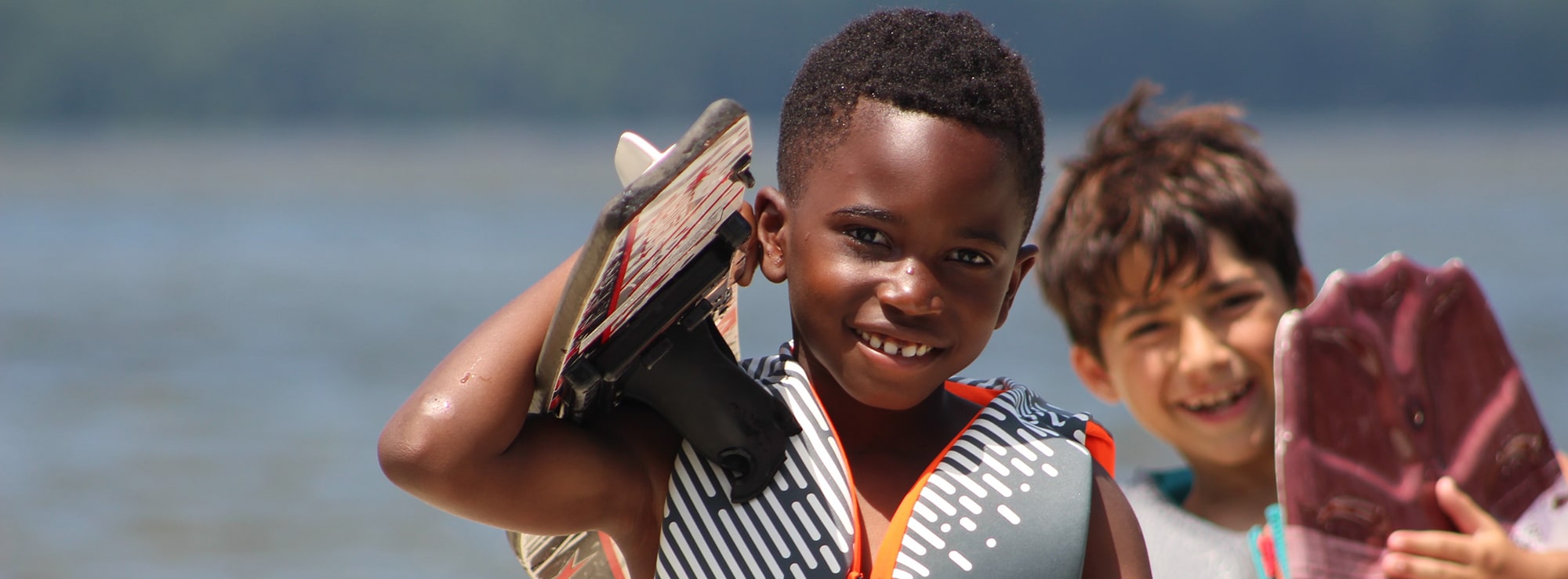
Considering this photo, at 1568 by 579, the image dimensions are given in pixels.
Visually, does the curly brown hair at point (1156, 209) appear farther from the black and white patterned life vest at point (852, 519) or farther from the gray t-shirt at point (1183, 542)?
the black and white patterned life vest at point (852, 519)

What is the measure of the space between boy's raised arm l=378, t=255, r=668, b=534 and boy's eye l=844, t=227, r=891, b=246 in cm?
35

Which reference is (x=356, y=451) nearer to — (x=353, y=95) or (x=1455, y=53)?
(x=353, y=95)

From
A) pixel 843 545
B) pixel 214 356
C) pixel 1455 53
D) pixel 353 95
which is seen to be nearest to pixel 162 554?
pixel 214 356

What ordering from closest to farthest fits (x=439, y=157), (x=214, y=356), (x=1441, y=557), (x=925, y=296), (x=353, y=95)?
(x=925, y=296)
(x=1441, y=557)
(x=214, y=356)
(x=439, y=157)
(x=353, y=95)

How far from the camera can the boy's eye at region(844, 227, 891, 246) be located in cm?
208

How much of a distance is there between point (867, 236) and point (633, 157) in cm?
31

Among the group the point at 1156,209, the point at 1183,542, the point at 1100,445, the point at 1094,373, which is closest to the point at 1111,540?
the point at 1100,445

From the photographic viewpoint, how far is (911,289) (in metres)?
2.04

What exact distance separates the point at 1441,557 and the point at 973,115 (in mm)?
944

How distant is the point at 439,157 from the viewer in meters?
39.3

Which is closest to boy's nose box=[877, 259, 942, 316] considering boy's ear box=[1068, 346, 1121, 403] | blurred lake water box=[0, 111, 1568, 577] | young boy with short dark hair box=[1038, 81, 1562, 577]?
young boy with short dark hair box=[1038, 81, 1562, 577]

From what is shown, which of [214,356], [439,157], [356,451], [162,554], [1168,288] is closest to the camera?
[1168,288]

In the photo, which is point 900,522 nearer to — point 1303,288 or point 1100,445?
point 1100,445

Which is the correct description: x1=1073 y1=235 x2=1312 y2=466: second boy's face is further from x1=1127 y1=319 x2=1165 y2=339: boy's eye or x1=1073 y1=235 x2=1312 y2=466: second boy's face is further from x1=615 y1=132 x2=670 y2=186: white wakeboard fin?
x1=615 y1=132 x2=670 y2=186: white wakeboard fin
